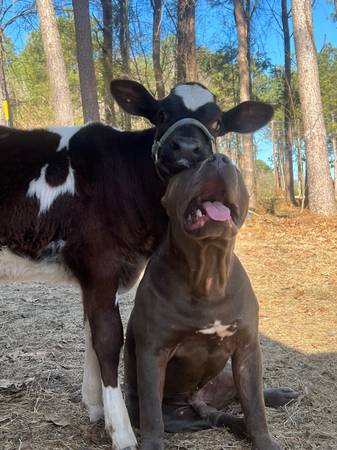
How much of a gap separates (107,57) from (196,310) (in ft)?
58.5

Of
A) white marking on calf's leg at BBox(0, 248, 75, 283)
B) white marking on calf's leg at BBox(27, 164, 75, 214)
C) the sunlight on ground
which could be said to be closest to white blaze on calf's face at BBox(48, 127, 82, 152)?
white marking on calf's leg at BBox(27, 164, 75, 214)

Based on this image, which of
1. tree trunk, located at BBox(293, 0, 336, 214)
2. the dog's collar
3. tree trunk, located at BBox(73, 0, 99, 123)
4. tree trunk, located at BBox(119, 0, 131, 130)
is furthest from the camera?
tree trunk, located at BBox(119, 0, 131, 130)

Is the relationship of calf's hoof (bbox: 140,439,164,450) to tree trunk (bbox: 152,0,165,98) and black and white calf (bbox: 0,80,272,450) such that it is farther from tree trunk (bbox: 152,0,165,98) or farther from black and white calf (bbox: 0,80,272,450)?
tree trunk (bbox: 152,0,165,98)

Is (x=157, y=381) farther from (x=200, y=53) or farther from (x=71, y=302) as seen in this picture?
(x=200, y=53)

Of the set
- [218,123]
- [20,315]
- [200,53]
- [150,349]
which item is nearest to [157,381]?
[150,349]

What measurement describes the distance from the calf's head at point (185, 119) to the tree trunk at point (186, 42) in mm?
10626

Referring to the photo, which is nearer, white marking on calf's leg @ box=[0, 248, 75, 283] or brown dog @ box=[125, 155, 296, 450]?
brown dog @ box=[125, 155, 296, 450]

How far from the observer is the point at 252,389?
2.72m

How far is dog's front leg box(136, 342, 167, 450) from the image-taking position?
257 centimetres

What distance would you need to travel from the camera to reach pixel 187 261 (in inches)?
102

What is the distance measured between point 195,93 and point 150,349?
1906mm

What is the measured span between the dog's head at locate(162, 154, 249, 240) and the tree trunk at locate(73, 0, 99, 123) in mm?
9901

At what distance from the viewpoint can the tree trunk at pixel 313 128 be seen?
13.6m

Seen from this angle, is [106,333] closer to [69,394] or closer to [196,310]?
[196,310]
